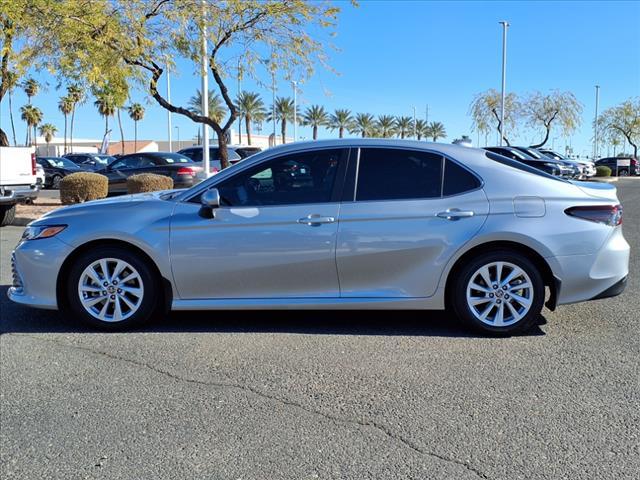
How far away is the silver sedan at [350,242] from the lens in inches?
188

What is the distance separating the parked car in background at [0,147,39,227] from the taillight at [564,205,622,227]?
11.0 m

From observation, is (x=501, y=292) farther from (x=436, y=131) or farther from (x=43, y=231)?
(x=436, y=131)

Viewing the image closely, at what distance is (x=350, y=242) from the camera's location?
478 centimetres

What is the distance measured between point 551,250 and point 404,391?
1838mm

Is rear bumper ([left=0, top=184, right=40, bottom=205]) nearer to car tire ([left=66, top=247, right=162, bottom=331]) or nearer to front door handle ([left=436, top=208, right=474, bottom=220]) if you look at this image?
car tire ([left=66, top=247, right=162, bottom=331])

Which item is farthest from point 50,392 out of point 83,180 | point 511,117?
point 511,117

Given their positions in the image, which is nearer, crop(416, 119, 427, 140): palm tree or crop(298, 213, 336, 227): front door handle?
crop(298, 213, 336, 227): front door handle

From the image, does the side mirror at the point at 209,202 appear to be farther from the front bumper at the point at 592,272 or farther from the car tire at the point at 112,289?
the front bumper at the point at 592,272

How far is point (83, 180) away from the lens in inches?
552

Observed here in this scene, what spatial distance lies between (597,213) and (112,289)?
13.3 ft

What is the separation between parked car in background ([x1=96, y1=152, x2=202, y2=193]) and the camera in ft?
54.2

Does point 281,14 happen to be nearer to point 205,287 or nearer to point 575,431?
point 205,287

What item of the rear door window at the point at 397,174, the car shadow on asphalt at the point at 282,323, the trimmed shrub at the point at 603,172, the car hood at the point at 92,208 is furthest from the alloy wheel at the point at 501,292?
the trimmed shrub at the point at 603,172

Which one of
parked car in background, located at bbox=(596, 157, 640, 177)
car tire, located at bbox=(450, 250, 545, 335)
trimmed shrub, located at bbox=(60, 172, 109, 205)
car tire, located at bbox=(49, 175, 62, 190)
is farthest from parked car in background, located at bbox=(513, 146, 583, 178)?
car tire, located at bbox=(450, 250, 545, 335)
